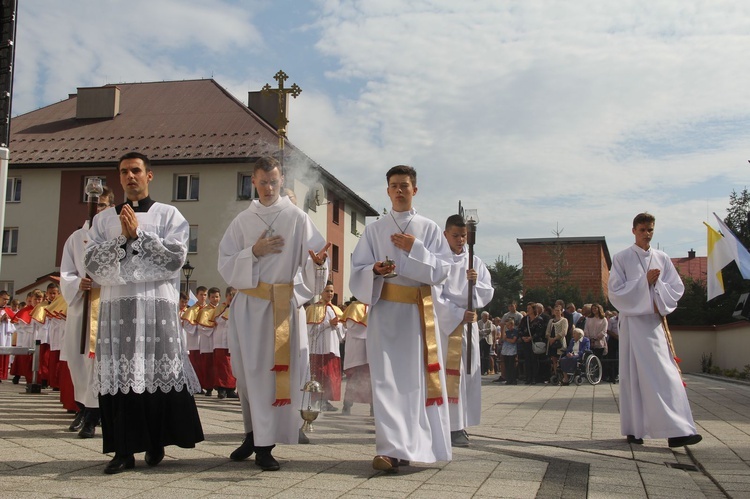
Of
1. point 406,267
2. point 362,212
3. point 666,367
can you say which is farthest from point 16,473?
point 362,212

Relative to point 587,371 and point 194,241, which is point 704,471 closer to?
point 587,371

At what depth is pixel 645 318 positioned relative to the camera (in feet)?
28.3

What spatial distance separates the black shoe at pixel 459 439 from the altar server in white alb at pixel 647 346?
1774 millimetres

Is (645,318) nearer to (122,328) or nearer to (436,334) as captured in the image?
(436,334)

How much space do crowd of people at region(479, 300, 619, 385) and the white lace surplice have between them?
1515cm

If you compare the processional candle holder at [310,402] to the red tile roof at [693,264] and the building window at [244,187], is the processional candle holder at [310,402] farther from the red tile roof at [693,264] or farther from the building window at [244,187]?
the red tile roof at [693,264]

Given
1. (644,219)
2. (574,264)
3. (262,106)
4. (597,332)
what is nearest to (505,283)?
(574,264)

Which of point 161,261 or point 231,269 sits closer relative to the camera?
point 161,261

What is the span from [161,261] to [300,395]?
1533mm

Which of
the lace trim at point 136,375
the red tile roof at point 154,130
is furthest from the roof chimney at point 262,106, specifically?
the lace trim at point 136,375

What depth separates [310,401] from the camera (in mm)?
6520

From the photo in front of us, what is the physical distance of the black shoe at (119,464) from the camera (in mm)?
5664

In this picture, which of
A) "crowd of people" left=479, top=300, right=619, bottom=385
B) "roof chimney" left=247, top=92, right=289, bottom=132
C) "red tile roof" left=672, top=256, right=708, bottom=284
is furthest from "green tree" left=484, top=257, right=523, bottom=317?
"crowd of people" left=479, top=300, right=619, bottom=385

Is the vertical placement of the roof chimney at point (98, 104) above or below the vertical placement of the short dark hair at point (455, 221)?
above
